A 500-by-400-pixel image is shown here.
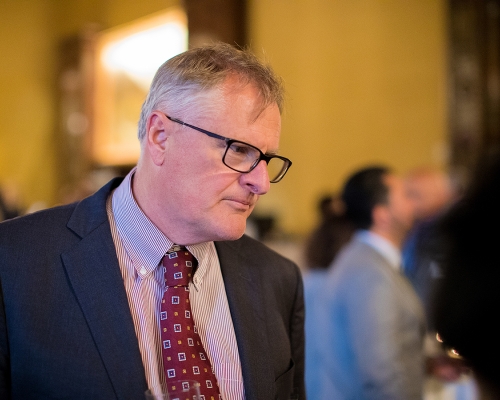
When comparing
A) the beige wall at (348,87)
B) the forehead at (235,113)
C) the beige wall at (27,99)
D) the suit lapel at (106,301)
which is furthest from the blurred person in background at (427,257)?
the beige wall at (27,99)

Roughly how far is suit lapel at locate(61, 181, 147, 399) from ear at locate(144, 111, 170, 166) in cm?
22

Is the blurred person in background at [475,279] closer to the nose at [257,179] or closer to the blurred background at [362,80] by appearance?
the nose at [257,179]

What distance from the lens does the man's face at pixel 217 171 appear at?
5.01 ft

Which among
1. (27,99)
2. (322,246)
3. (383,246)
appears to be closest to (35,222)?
(383,246)

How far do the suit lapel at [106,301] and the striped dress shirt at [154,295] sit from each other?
0.05 m

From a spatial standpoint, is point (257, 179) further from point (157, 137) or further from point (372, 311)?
point (372, 311)

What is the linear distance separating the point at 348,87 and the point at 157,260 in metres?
5.53

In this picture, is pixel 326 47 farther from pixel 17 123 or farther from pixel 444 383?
pixel 17 123

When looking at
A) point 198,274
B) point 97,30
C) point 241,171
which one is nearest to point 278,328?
point 198,274

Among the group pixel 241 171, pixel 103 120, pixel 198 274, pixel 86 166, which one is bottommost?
pixel 86 166

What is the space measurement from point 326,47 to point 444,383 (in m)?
4.67

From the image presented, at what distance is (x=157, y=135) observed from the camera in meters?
1.61

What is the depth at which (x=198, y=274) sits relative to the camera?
1648 millimetres

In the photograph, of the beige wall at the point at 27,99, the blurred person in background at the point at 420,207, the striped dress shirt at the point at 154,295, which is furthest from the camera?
the beige wall at the point at 27,99
